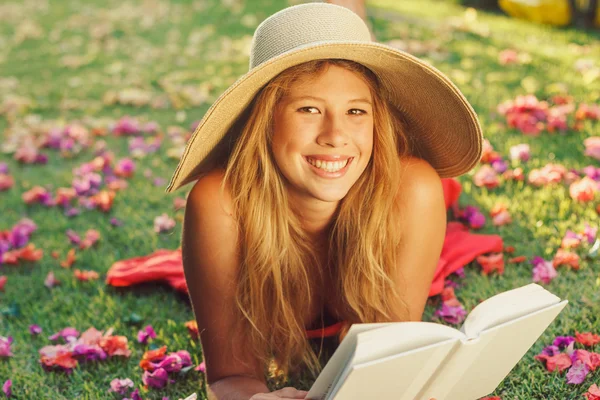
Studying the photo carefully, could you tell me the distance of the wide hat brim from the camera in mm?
1784

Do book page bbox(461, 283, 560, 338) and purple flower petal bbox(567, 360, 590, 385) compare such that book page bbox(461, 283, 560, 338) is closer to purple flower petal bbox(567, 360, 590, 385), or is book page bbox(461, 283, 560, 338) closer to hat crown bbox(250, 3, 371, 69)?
purple flower petal bbox(567, 360, 590, 385)

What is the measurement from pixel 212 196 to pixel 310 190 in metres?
0.31

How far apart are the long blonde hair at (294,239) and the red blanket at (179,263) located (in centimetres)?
58

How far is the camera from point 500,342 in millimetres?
1551

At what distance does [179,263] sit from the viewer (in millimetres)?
2920

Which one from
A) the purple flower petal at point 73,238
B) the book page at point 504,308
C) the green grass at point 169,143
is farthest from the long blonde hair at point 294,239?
the purple flower petal at point 73,238

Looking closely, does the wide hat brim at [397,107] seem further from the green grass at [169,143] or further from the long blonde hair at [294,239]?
the green grass at [169,143]

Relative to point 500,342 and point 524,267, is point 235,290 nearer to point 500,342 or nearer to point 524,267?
point 500,342

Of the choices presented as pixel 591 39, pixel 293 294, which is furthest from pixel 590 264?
pixel 591 39

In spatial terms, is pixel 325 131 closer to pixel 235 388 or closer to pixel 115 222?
pixel 235 388

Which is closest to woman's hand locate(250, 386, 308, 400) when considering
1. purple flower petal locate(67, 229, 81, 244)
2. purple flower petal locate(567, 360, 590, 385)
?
purple flower petal locate(567, 360, 590, 385)

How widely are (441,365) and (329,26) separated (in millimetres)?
946

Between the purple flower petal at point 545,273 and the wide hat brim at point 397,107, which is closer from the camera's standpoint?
the wide hat brim at point 397,107

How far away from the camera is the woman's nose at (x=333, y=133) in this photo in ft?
6.16
